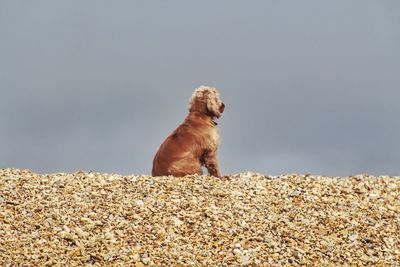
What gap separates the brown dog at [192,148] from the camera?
12.7m

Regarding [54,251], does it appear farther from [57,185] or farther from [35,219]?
[57,185]

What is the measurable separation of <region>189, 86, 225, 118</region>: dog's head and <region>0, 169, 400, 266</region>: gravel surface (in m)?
1.16

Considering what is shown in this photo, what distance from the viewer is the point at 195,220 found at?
11.1m

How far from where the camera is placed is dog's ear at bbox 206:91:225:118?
524 inches

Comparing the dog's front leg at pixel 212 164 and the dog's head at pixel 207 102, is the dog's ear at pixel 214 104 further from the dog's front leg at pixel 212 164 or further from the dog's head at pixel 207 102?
the dog's front leg at pixel 212 164

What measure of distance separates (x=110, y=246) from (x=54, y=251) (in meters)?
0.69

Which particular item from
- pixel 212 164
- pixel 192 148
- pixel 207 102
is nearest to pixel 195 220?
pixel 192 148

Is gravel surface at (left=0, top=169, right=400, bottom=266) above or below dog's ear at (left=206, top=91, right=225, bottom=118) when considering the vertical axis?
below

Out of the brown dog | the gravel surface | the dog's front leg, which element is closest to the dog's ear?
the brown dog

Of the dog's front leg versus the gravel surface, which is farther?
the dog's front leg

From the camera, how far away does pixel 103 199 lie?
11664 millimetres

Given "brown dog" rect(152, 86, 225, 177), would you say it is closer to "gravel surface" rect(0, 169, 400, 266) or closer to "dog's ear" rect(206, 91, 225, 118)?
"dog's ear" rect(206, 91, 225, 118)

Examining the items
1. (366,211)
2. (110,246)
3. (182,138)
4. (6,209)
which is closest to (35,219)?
(6,209)

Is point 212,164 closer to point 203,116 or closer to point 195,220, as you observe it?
point 203,116
